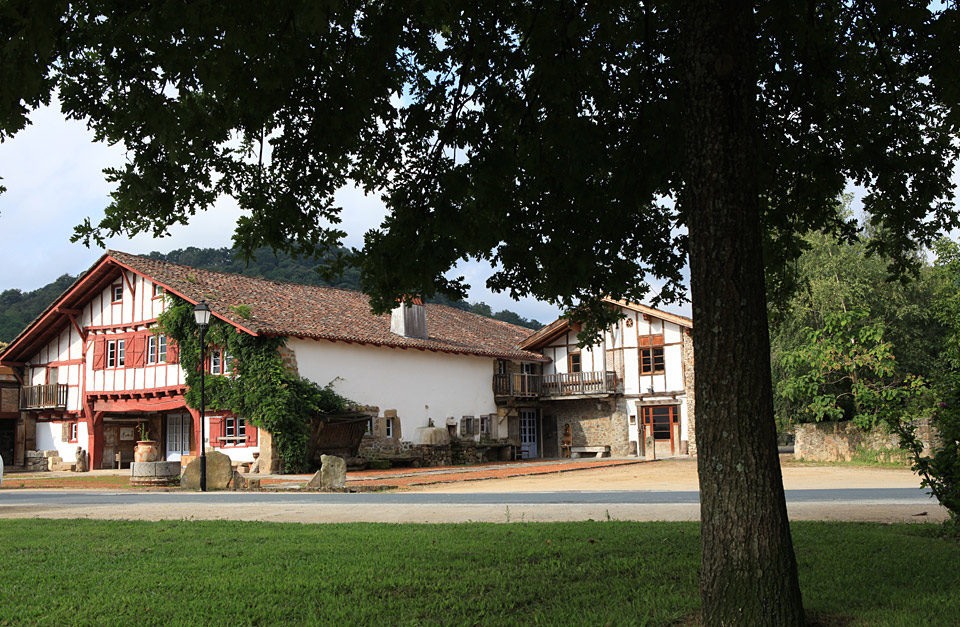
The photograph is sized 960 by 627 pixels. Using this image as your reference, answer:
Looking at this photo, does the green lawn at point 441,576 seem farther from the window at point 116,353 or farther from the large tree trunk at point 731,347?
the window at point 116,353

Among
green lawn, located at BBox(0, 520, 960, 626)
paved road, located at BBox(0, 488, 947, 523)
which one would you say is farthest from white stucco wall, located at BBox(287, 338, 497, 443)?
green lawn, located at BBox(0, 520, 960, 626)

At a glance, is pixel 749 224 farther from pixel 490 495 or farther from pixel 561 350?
pixel 561 350

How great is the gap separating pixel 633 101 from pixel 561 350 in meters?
30.4

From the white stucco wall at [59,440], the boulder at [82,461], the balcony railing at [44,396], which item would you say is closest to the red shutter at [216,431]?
the white stucco wall at [59,440]

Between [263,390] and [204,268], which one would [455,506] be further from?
[204,268]

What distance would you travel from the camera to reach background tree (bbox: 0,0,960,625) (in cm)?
437

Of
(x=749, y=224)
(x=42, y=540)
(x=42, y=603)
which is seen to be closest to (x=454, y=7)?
(x=749, y=224)

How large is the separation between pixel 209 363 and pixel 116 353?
531cm

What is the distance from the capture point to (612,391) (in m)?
35.0

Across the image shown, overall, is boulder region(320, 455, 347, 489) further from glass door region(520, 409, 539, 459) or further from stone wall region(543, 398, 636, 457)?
glass door region(520, 409, 539, 459)

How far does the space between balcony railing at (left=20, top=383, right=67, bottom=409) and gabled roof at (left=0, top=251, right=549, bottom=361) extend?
1.76 meters

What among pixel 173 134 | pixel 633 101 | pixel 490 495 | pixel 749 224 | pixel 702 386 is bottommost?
pixel 490 495

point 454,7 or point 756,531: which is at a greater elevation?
point 454,7

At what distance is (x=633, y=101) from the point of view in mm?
7516
